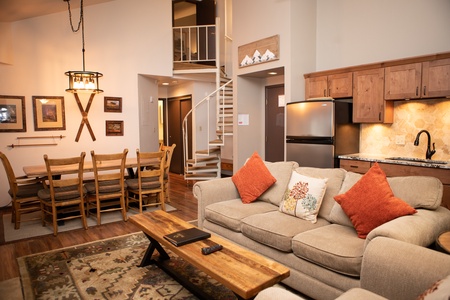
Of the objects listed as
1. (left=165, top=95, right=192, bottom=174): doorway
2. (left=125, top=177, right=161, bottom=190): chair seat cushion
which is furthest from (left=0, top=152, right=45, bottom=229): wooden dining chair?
(left=165, top=95, right=192, bottom=174): doorway

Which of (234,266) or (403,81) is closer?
(234,266)

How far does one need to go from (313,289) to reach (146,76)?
19.2ft

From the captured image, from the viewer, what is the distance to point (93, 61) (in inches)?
237

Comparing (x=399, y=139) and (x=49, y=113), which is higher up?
(x=49, y=113)

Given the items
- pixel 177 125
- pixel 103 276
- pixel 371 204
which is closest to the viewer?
pixel 371 204

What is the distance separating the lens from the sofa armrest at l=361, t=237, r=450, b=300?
1.49 meters

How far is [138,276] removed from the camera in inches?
108

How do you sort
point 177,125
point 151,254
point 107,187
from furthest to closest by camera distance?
point 177,125 → point 107,187 → point 151,254

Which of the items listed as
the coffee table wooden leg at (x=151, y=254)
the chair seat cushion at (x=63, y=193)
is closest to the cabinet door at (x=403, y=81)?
the coffee table wooden leg at (x=151, y=254)

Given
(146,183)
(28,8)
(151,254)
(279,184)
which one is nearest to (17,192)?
(146,183)

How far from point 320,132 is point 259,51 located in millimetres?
2008

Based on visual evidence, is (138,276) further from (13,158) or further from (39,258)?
(13,158)

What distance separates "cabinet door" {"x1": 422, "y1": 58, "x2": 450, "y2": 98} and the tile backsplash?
360 millimetres

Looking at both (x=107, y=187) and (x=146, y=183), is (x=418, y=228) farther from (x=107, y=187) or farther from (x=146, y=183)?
(x=107, y=187)
